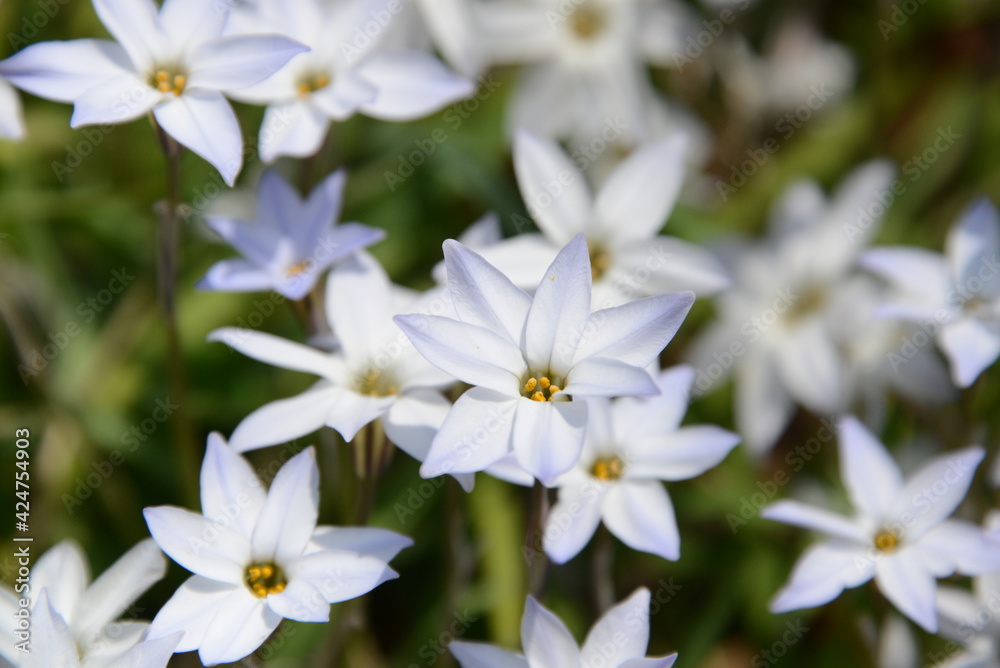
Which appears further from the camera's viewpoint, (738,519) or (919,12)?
(919,12)

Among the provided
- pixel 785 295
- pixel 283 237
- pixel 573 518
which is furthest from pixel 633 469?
pixel 785 295

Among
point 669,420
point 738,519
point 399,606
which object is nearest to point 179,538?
point 669,420

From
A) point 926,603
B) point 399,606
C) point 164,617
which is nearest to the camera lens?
point 164,617

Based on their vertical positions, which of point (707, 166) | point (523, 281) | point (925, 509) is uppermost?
point (523, 281)

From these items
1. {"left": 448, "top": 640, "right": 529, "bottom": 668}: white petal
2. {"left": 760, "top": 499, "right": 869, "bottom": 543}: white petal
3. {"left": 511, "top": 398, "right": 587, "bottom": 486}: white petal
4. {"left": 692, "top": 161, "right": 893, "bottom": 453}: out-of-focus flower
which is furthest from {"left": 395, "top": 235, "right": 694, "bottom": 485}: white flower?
{"left": 692, "top": 161, "right": 893, "bottom": 453}: out-of-focus flower

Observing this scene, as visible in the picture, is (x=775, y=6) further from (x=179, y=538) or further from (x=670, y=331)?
(x=179, y=538)

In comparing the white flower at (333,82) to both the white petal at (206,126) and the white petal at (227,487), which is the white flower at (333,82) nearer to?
the white petal at (206,126)

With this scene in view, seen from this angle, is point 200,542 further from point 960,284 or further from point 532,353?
point 960,284
